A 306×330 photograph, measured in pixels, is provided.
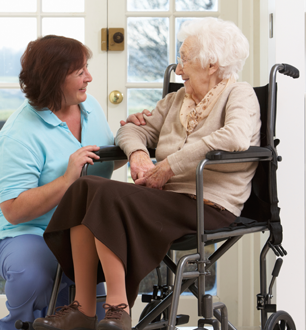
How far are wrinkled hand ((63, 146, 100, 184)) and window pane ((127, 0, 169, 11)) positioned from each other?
3.70 feet

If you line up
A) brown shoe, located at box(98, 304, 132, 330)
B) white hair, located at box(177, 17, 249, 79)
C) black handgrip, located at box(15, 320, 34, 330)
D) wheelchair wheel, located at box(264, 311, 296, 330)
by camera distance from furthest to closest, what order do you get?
white hair, located at box(177, 17, 249, 79)
wheelchair wheel, located at box(264, 311, 296, 330)
black handgrip, located at box(15, 320, 34, 330)
brown shoe, located at box(98, 304, 132, 330)

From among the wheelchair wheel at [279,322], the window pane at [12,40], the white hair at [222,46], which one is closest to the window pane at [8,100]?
the window pane at [12,40]

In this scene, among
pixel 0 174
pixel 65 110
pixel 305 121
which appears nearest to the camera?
pixel 0 174

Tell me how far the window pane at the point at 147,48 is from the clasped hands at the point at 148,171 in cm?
88

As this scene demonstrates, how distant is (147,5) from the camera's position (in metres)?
2.30

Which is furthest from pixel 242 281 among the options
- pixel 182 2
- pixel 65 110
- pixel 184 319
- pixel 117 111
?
pixel 182 2

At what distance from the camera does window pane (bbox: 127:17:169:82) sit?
7.55ft

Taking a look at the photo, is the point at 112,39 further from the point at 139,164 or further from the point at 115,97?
the point at 139,164

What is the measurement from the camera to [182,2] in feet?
7.55

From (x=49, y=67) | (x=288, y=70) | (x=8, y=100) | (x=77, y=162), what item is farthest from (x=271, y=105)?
(x=8, y=100)

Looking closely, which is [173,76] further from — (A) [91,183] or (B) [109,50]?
(A) [91,183]

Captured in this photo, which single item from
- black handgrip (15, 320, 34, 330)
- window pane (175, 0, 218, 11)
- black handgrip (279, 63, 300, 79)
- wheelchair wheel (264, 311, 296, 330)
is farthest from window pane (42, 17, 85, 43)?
wheelchair wheel (264, 311, 296, 330)

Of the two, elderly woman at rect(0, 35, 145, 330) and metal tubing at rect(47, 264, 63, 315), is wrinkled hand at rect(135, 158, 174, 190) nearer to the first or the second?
elderly woman at rect(0, 35, 145, 330)

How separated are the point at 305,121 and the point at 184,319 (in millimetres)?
994
